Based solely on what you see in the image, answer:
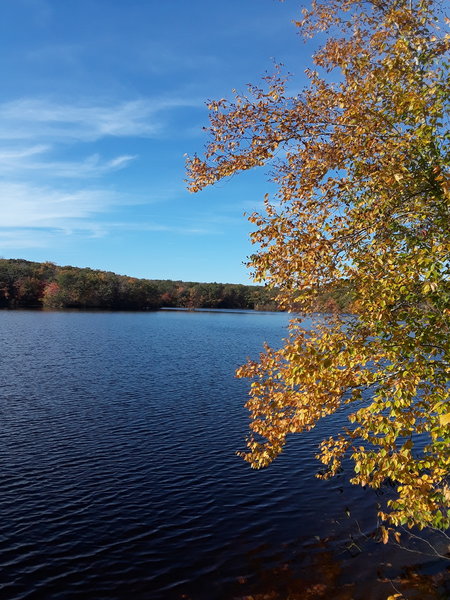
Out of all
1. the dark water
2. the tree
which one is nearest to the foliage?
the dark water

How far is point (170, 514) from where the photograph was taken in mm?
16625

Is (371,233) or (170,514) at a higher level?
(371,233)

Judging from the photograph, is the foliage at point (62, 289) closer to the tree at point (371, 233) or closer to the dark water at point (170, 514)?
the dark water at point (170, 514)

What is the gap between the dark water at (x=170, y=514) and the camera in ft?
41.9

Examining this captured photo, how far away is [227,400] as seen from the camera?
34.1 m

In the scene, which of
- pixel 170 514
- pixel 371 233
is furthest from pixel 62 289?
pixel 371 233

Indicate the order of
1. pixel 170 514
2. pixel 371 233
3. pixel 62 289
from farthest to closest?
1. pixel 62 289
2. pixel 170 514
3. pixel 371 233

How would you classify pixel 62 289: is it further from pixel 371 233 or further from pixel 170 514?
pixel 371 233

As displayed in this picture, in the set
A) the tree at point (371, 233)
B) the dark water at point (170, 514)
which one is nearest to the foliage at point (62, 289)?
the dark water at point (170, 514)

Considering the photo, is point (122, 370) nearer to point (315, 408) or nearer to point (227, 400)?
point (227, 400)

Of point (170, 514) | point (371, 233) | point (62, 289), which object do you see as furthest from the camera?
point (62, 289)

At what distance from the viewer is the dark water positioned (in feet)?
41.9

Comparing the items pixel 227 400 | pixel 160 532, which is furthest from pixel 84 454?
pixel 227 400

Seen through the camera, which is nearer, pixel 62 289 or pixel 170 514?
pixel 170 514
